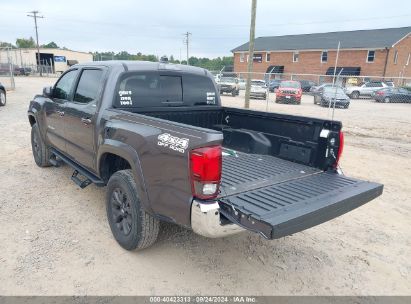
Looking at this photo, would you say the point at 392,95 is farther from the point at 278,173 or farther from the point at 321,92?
the point at 278,173

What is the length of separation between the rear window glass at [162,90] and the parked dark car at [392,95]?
2611cm

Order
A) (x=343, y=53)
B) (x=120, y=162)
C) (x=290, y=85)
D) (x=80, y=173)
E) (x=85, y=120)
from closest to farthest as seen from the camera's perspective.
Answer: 1. (x=120, y=162)
2. (x=85, y=120)
3. (x=80, y=173)
4. (x=290, y=85)
5. (x=343, y=53)

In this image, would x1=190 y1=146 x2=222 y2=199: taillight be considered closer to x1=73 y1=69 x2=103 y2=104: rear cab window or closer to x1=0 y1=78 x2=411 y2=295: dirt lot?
x1=0 y1=78 x2=411 y2=295: dirt lot

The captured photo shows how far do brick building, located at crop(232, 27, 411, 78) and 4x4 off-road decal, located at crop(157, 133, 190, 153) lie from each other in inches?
1603

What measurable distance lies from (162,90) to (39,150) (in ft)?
10.3

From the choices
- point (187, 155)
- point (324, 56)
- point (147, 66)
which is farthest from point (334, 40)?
point (187, 155)

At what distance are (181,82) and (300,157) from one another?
183cm

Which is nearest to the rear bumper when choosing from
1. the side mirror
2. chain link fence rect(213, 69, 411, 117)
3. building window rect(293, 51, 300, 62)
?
the side mirror

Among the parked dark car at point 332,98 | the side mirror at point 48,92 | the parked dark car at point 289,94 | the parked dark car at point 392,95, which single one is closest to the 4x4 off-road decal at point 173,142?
the side mirror at point 48,92

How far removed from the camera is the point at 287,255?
3619mm

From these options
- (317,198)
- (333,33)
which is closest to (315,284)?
(317,198)

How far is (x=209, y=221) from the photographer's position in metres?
2.55

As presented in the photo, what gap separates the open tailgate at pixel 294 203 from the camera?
2.43m

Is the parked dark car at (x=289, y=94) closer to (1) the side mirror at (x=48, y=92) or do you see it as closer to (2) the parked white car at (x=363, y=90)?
(2) the parked white car at (x=363, y=90)
